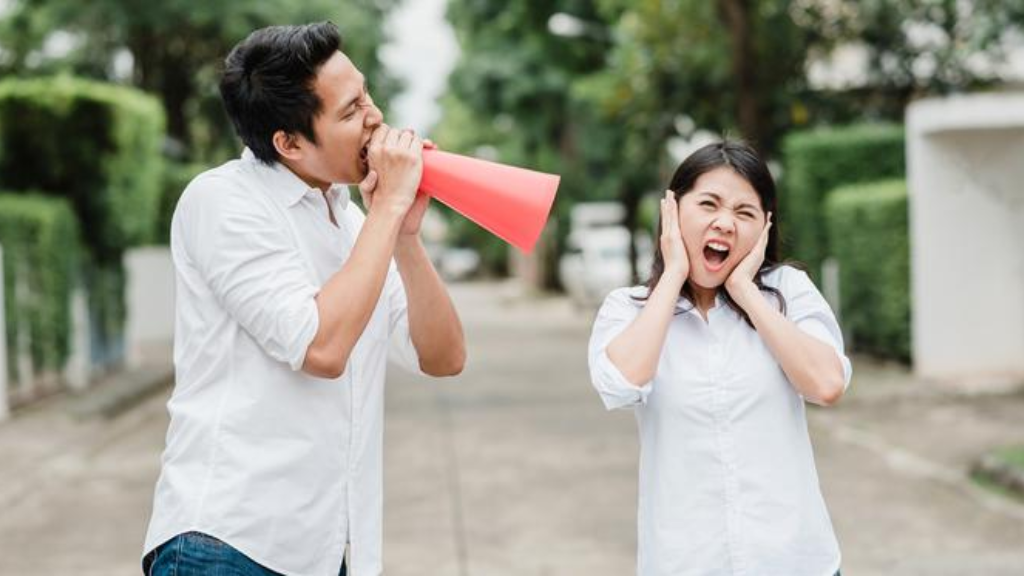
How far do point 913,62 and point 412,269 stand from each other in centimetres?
1842

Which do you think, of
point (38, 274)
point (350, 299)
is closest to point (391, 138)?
point (350, 299)

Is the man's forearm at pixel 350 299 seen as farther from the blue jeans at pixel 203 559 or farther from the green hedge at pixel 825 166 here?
the green hedge at pixel 825 166

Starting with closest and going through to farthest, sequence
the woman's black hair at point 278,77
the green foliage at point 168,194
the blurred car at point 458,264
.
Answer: the woman's black hair at point 278,77
the green foliage at point 168,194
the blurred car at point 458,264

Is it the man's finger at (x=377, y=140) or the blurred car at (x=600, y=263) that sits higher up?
the man's finger at (x=377, y=140)

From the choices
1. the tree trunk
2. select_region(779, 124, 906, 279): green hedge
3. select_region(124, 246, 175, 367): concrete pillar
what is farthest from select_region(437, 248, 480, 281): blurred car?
the tree trunk

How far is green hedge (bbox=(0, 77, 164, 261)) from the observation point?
555 inches

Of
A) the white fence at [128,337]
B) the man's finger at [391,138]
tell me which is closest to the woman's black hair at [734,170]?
the man's finger at [391,138]

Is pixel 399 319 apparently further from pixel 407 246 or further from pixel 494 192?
pixel 494 192

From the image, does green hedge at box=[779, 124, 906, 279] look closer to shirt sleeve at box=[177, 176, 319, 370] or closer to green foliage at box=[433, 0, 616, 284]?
green foliage at box=[433, 0, 616, 284]

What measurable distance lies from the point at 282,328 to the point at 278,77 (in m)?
0.45

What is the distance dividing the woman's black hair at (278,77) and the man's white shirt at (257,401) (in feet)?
0.33

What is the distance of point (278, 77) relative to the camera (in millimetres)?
2393

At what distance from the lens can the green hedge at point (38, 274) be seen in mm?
12508

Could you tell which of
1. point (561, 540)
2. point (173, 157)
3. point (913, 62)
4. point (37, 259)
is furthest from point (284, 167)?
point (173, 157)
